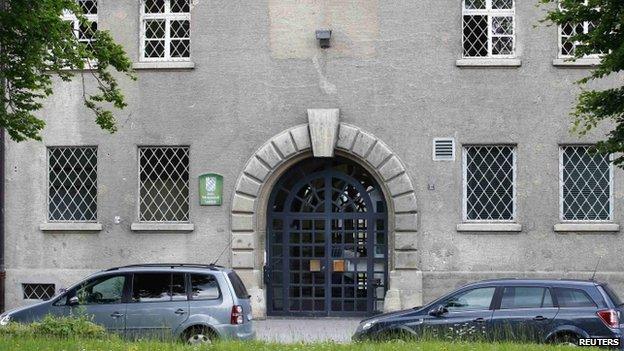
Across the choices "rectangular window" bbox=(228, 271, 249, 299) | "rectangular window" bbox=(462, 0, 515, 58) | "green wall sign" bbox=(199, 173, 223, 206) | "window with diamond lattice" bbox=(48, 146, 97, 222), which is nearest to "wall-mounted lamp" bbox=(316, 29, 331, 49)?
"rectangular window" bbox=(462, 0, 515, 58)

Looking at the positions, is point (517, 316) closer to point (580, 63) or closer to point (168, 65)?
point (580, 63)

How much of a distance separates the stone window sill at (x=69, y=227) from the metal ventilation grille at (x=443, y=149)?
23.0 feet

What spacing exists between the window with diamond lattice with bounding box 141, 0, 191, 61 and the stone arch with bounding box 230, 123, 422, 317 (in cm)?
281

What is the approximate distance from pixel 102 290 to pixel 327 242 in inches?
275

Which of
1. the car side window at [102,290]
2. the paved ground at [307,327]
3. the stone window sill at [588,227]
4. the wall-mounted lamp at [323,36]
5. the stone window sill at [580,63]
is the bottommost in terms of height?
the paved ground at [307,327]

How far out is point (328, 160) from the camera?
24.0 metres

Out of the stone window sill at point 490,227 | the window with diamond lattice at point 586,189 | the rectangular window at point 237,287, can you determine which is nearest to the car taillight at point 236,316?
the rectangular window at point 237,287

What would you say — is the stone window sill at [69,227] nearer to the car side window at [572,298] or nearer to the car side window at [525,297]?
the car side window at [525,297]

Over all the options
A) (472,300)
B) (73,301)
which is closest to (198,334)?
(73,301)

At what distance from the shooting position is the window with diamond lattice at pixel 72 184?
24109 mm

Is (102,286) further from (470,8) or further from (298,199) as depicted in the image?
(470,8)

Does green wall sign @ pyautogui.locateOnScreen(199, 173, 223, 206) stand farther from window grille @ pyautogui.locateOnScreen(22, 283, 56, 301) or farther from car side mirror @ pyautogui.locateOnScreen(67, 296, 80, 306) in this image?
car side mirror @ pyautogui.locateOnScreen(67, 296, 80, 306)

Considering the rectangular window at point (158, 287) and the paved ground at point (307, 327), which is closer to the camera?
the rectangular window at point (158, 287)

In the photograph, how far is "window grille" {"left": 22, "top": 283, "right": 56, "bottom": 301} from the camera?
23.9 m
